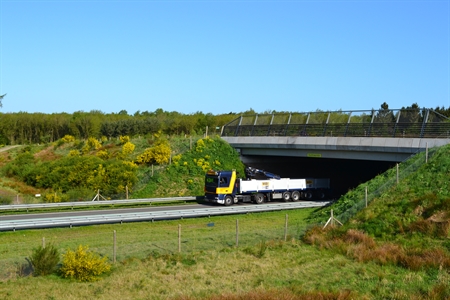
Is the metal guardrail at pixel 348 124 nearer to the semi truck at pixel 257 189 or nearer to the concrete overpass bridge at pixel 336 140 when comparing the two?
the concrete overpass bridge at pixel 336 140

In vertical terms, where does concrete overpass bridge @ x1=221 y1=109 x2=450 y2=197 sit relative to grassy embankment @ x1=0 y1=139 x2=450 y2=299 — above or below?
above

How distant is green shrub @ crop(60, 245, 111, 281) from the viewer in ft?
56.3

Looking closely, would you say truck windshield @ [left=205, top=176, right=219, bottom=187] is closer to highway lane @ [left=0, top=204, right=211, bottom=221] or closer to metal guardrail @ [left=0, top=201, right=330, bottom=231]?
highway lane @ [left=0, top=204, right=211, bottom=221]

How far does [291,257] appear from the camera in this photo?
2027 cm

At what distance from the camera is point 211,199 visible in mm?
39844

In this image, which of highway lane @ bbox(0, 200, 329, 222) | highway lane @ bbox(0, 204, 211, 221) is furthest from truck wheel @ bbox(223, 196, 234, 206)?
highway lane @ bbox(0, 204, 211, 221)

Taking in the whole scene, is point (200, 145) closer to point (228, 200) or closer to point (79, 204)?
point (228, 200)

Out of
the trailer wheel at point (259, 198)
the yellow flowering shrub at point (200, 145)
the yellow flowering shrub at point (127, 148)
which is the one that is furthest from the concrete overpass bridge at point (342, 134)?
the yellow flowering shrub at point (127, 148)

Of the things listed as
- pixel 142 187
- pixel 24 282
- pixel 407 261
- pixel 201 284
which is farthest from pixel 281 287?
pixel 142 187

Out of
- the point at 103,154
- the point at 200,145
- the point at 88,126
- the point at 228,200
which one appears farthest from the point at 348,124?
the point at 88,126

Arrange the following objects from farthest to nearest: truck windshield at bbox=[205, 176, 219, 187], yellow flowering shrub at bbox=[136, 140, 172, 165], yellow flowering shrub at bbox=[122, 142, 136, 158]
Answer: yellow flowering shrub at bbox=[122, 142, 136, 158]
yellow flowering shrub at bbox=[136, 140, 172, 165]
truck windshield at bbox=[205, 176, 219, 187]

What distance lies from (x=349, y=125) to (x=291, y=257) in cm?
2289

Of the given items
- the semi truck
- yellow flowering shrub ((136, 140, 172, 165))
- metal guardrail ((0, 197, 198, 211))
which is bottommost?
metal guardrail ((0, 197, 198, 211))

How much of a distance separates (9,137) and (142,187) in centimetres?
5930
